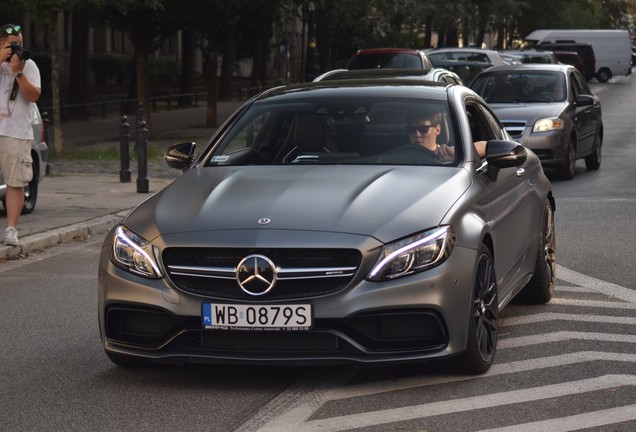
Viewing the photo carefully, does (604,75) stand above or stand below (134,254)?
below

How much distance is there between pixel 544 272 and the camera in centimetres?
894

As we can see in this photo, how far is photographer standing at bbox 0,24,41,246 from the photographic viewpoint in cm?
1171

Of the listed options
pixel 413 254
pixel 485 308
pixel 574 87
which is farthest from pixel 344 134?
pixel 574 87

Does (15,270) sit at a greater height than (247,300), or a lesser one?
lesser

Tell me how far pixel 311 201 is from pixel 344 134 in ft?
3.92

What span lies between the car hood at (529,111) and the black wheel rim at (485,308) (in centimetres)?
1215

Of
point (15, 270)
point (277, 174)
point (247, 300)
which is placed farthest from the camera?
point (15, 270)

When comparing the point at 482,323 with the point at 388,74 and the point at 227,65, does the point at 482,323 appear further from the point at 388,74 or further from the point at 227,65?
the point at 227,65

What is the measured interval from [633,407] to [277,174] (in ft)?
7.45

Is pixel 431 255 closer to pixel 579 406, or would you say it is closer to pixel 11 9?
pixel 579 406

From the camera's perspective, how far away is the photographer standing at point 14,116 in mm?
11711

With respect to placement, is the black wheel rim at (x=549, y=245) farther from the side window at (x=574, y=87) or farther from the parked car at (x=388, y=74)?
the side window at (x=574, y=87)

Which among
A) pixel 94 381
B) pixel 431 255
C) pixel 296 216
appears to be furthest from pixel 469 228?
pixel 94 381

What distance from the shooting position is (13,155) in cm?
1184
